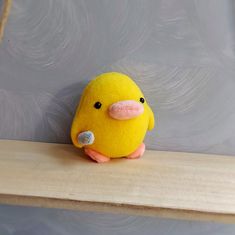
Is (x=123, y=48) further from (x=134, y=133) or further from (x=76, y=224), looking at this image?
(x=76, y=224)

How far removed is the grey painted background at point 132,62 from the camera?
72cm

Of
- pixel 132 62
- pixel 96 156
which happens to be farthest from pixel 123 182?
pixel 132 62

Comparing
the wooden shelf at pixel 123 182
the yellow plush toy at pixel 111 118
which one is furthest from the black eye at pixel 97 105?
the wooden shelf at pixel 123 182

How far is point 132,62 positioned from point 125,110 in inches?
6.2

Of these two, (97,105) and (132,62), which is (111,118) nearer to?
(97,105)

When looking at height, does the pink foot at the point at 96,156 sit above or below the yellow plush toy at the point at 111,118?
below

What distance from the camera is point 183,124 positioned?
0.76m

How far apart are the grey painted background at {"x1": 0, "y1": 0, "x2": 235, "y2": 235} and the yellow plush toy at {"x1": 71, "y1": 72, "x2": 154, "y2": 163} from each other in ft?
0.30

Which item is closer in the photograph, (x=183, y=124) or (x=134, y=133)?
(x=134, y=133)

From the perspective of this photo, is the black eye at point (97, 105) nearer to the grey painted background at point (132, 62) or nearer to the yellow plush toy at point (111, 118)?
the yellow plush toy at point (111, 118)

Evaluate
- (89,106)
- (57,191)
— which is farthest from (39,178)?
(89,106)

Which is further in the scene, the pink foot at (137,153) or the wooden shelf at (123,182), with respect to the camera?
the pink foot at (137,153)

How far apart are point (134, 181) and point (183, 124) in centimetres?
21

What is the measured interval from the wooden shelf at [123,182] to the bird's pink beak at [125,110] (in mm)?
113
